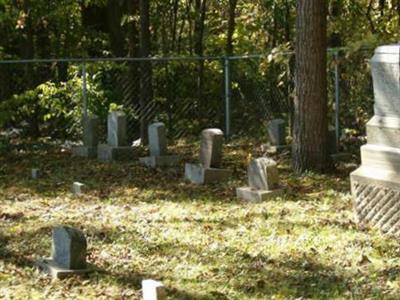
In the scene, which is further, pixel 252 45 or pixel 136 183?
pixel 252 45

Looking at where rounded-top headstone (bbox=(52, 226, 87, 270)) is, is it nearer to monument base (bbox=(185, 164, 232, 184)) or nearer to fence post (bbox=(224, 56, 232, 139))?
monument base (bbox=(185, 164, 232, 184))

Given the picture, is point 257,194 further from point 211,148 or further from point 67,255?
point 67,255

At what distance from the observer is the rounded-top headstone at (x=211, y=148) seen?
35.3 feet

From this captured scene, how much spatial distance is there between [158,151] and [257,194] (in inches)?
127

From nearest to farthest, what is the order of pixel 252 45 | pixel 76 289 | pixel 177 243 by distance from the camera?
pixel 76 289 < pixel 177 243 < pixel 252 45

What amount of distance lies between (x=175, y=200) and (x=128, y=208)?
69 cm

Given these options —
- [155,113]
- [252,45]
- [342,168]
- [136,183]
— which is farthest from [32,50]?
[342,168]

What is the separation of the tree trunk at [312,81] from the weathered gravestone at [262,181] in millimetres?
1299

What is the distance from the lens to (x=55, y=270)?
6520 mm

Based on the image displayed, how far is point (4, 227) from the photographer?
27.8 feet

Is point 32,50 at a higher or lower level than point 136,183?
higher

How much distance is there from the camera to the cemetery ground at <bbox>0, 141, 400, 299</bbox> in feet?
20.4

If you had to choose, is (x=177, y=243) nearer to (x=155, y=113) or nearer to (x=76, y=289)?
(x=76, y=289)

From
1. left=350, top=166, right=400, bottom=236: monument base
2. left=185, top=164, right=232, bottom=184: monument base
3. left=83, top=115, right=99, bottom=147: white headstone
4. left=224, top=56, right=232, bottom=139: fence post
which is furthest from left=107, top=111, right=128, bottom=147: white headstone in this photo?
left=350, top=166, right=400, bottom=236: monument base
